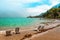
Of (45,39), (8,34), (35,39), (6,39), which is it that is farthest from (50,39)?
(8,34)

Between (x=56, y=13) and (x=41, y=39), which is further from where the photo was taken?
(x=56, y=13)

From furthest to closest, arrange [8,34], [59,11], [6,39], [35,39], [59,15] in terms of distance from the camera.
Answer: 1. [59,11]
2. [59,15]
3. [8,34]
4. [6,39]
5. [35,39]

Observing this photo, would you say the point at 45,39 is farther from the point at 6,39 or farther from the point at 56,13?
the point at 56,13

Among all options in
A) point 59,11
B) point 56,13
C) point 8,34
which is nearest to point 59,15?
point 56,13

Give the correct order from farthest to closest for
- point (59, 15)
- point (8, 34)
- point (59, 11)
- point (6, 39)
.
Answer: point (59, 11)
point (59, 15)
point (8, 34)
point (6, 39)

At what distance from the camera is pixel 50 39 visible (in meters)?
12.1

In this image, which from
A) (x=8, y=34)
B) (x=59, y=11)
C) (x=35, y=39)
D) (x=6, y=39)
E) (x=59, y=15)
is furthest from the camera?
(x=59, y=11)

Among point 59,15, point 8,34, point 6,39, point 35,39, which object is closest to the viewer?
point 35,39

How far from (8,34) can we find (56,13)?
315 feet

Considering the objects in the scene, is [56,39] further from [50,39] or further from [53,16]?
[53,16]

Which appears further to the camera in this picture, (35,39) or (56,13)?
(56,13)

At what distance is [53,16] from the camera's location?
117 meters

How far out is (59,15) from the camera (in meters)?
107

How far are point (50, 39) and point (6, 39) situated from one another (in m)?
3.95
